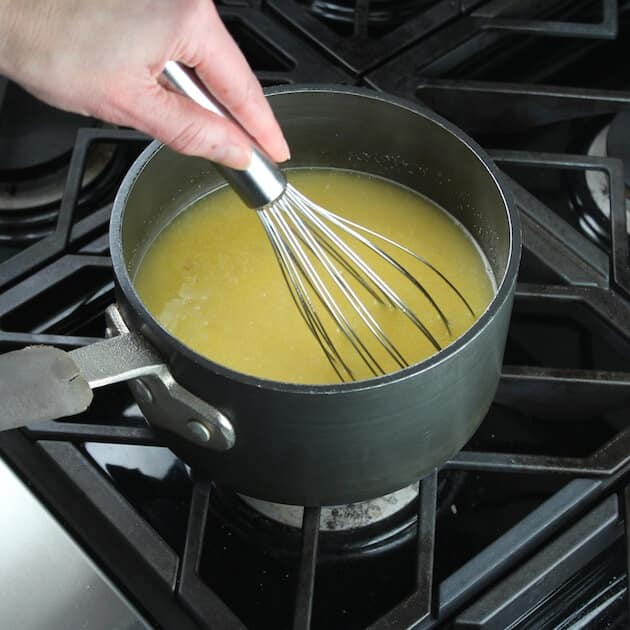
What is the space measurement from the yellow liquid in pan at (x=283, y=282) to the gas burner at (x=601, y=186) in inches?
4.7

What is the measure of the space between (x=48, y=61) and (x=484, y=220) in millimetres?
262

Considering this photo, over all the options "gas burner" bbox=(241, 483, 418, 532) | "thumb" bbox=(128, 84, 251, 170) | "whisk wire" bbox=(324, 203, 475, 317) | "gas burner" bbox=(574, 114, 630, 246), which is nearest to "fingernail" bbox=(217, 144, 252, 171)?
"thumb" bbox=(128, 84, 251, 170)

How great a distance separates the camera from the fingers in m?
0.49

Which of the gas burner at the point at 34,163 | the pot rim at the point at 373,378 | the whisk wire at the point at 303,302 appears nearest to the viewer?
the pot rim at the point at 373,378

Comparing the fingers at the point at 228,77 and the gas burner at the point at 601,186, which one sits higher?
the fingers at the point at 228,77

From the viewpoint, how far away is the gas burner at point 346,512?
596mm

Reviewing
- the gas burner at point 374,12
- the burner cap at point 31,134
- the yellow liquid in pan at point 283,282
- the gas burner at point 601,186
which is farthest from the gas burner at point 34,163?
the gas burner at point 601,186

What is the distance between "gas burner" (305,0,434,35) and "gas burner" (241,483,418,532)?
39 cm

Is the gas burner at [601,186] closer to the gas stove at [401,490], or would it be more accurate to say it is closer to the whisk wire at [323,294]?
the gas stove at [401,490]

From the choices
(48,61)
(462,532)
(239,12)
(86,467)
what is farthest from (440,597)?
(239,12)

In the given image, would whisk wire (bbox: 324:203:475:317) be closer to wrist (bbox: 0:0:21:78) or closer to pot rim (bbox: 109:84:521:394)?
pot rim (bbox: 109:84:521:394)

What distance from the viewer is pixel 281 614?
565 millimetres

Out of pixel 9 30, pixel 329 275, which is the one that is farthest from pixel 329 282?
pixel 9 30

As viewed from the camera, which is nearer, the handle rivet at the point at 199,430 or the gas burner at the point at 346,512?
the handle rivet at the point at 199,430
